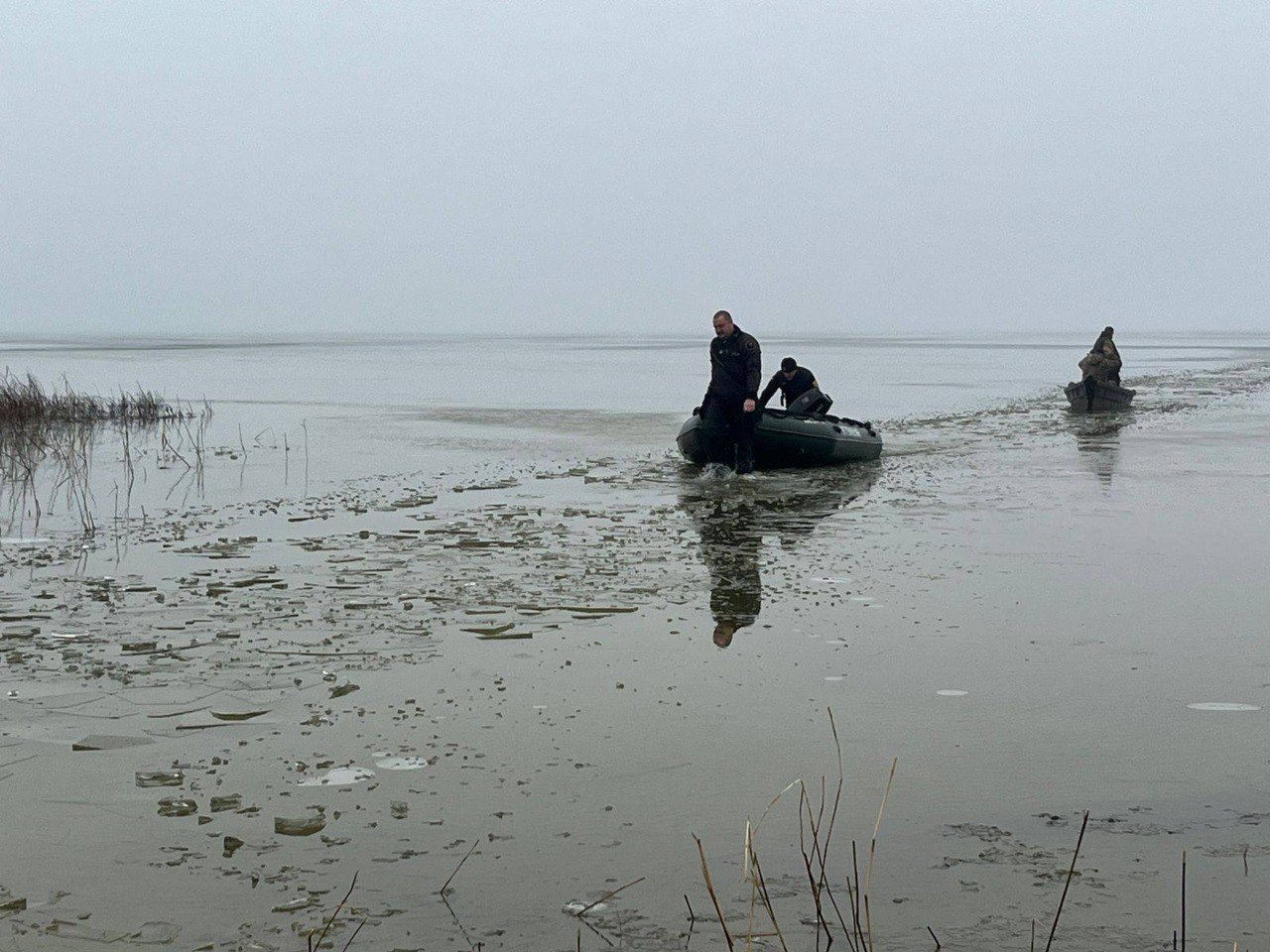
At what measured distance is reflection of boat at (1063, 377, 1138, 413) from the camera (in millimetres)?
27578

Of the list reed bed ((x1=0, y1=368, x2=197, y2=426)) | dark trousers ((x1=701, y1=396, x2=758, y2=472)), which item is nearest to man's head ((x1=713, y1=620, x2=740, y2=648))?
dark trousers ((x1=701, y1=396, x2=758, y2=472))

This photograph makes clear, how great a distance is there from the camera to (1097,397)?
27.6m

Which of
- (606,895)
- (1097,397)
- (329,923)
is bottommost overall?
(606,895)

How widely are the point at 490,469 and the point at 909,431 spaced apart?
945cm

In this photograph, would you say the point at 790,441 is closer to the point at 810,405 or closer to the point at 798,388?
the point at 810,405

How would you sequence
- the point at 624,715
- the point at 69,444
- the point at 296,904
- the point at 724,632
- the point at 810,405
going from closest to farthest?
the point at 296,904 < the point at 624,715 < the point at 724,632 < the point at 810,405 < the point at 69,444

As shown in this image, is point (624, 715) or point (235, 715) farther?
point (624, 715)

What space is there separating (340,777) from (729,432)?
11.3 meters

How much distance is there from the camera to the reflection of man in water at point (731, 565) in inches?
323

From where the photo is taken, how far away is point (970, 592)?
354 inches

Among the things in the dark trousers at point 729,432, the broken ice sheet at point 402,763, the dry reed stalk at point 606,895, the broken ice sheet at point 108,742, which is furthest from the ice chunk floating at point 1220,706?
the dark trousers at point 729,432

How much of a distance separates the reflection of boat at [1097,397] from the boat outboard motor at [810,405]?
11872 mm

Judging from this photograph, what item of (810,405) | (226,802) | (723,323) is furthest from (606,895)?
(810,405)

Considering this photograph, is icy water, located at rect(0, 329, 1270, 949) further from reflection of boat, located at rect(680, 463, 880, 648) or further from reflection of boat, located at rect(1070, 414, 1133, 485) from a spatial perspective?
reflection of boat, located at rect(1070, 414, 1133, 485)
